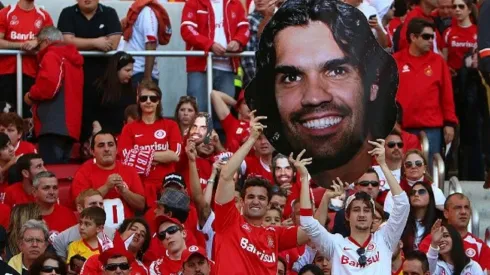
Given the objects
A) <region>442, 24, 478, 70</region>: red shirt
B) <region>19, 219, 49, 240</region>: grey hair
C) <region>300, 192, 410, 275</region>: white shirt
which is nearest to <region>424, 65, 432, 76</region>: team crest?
<region>442, 24, 478, 70</region>: red shirt

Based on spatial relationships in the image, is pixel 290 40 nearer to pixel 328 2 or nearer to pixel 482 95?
pixel 328 2

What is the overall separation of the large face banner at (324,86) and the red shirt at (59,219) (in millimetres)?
2441

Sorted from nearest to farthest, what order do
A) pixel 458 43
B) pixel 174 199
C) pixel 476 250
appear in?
1. pixel 174 199
2. pixel 476 250
3. pixel 458 43

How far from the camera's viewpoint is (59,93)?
19.7m

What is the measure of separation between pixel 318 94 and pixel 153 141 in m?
2.98

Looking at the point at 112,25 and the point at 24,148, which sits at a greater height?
the point at 112,25

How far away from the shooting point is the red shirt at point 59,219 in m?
18.0

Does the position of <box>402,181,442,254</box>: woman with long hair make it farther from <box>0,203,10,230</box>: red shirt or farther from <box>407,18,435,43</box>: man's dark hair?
<box>0,203,10,230</box>: red shirt

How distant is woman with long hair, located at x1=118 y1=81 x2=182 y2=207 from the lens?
62.1 feet

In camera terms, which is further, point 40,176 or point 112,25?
point 112,25

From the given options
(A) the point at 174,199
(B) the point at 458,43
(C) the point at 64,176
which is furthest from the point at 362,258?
(B) the point at 458,43

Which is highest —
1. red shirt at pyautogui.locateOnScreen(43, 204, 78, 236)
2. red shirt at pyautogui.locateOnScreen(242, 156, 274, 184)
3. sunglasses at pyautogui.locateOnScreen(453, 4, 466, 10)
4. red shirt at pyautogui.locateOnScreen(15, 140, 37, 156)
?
sunglasses at pyautogui.locateOnScreen(453, 4, 466, 10)

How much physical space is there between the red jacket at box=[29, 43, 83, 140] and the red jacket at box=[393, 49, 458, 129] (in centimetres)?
290

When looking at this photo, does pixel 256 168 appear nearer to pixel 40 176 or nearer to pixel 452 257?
pixel 40 176
